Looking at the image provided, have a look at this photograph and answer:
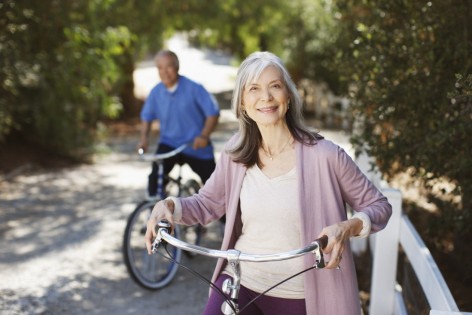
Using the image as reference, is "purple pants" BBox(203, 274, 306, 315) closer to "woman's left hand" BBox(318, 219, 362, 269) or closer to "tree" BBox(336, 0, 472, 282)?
"woman's left hand" BBox(318, 219, 362, 269)

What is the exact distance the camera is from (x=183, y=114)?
21.9 feet

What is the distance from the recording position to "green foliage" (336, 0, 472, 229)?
192 inches

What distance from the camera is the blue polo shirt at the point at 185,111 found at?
666 cm

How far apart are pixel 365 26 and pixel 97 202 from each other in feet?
19.2

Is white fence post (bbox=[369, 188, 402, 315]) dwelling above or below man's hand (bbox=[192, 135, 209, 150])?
below

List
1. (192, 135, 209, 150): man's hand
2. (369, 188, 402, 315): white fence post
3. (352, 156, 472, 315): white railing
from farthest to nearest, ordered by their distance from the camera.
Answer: (192, 135, 209, 150): man's hand, (369, 188, 402, 315): white fence post, (352, 156, 472, 315): white railing

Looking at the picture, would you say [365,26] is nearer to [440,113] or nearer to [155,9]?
[440,113]

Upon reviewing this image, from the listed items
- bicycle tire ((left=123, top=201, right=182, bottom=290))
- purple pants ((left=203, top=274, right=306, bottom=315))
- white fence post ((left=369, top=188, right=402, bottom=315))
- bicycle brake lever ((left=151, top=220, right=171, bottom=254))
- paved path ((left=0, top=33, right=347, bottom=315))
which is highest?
bicycle brake lever ((left=151, top=220, right=171, bottom=254))

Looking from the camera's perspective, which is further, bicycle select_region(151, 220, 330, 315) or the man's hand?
the man's hand

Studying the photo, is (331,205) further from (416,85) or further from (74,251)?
(74,251)

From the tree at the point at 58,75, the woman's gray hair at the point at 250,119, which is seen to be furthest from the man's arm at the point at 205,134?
the tree at the point at 58,75

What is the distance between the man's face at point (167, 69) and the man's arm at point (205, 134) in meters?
0.50

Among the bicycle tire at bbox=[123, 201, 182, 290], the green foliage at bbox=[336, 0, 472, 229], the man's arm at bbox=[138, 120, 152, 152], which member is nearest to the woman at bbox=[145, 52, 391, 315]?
the green foliage at bbox=[336, 0, 472, 229]

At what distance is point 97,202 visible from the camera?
10508 millimetres
